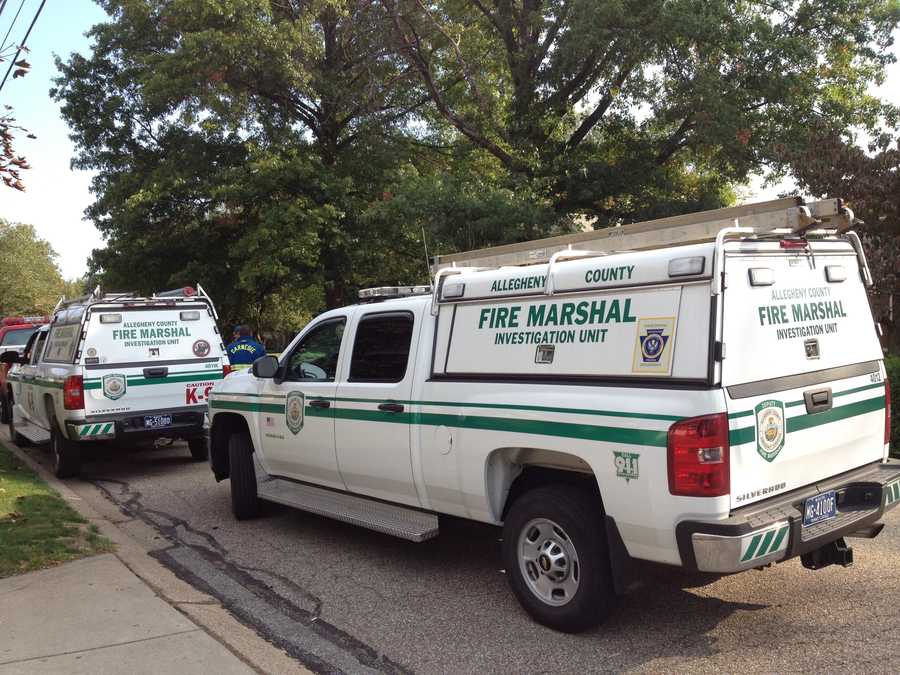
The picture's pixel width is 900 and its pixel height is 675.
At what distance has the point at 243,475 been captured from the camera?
6.96 m

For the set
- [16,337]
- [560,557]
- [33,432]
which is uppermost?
[16,337]

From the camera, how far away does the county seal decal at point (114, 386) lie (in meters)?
8.98

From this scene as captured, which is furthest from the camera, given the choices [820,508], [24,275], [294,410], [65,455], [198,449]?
[24,275]

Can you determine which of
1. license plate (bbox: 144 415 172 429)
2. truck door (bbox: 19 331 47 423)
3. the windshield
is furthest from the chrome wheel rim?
the windshield

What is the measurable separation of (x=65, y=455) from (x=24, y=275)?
54541 mm

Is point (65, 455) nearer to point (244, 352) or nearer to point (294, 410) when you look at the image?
point (244, 352)

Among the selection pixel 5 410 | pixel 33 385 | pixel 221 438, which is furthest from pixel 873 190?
pixel 5 410

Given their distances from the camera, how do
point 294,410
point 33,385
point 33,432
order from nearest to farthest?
point 294,410, point 33,385, point 33,432

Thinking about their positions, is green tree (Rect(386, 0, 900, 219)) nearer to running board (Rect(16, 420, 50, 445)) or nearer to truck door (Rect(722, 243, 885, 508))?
truck door (Rect(722, 243, 885, 508))

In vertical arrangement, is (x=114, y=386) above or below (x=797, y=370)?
below

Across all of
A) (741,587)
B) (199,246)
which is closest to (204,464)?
(741,587)

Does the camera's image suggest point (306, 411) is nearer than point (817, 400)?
No

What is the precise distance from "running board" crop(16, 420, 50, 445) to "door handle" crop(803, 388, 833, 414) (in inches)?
373

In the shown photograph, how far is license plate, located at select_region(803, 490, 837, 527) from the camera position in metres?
3.91
